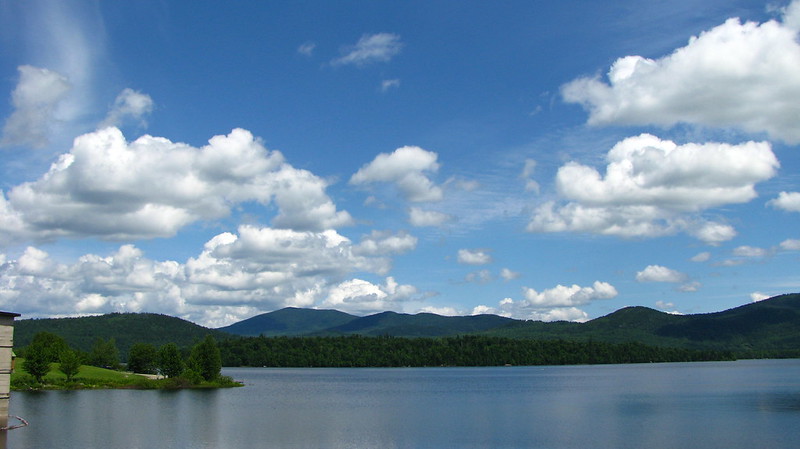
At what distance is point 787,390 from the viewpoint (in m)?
111

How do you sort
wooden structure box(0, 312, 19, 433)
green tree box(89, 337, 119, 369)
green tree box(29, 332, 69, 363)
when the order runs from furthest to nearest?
green tree box(89, 337, 119, 369) → green tree box(29, 332, 69, 363) → wooden structure box(0, 312, 19, 433)

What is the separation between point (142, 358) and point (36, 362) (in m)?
43.3

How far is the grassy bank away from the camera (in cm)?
10356

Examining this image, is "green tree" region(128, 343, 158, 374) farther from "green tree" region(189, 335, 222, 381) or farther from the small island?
"green tree" region(189, 335, 222, 381)

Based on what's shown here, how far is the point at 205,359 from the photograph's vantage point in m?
119

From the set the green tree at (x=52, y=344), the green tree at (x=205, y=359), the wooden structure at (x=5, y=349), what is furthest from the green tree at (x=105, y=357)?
the wooden structure at (x=5, y=349)

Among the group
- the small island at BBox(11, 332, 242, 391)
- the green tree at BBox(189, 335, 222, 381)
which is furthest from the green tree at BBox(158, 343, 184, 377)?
the green tree at BBox(189, 335, 222, 381)

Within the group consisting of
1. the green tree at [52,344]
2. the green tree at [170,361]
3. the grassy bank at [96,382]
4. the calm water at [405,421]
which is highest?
the green tree at [52,344]

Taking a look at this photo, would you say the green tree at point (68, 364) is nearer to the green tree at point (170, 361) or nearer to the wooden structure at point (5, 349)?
the green tree at point (170, 361)

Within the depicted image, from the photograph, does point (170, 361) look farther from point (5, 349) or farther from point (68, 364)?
point (5, 349)

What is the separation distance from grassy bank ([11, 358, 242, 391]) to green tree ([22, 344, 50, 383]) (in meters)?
1.69

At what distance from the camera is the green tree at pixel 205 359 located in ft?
383

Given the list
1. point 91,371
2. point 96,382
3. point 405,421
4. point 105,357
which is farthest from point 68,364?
point 405,421

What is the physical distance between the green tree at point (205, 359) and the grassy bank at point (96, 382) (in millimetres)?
1777
